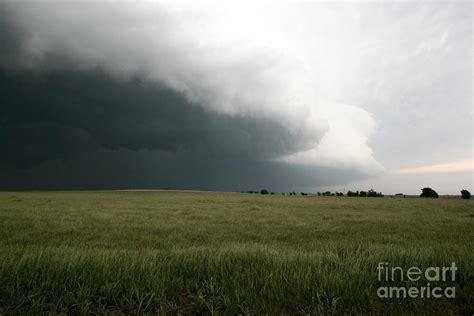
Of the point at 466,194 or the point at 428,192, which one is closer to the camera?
the point at 466,194

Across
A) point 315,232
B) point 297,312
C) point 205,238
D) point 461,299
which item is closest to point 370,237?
point 315,232

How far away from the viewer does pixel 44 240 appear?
15461 millimetres

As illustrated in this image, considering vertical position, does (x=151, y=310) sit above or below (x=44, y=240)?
above

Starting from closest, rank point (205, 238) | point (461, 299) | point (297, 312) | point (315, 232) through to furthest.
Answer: point (297, 312) < point (461, 299) < point (205, 238) < point (315, 232)

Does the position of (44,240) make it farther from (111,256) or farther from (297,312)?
(297,312)

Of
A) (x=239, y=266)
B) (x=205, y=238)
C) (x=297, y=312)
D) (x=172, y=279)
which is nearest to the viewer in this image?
(x=297, y=312)

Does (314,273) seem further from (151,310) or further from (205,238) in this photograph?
(205,238)

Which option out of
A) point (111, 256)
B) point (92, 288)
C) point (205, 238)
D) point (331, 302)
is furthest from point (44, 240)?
point (331, 302)

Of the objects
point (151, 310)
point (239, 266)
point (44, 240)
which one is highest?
point (239, 266)

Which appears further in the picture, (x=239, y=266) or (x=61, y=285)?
(x=239, y=266)

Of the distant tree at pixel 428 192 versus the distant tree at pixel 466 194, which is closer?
the distant tree at pixel 466 194

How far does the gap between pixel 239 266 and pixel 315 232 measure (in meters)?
15.7

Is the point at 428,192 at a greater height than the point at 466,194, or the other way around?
the point at 428,192

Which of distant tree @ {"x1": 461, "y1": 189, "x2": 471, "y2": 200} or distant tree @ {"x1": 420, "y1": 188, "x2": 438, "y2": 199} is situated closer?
distant tree @ {"x1": 461, "y1": 189, "x2": 471, "y2": 200}
